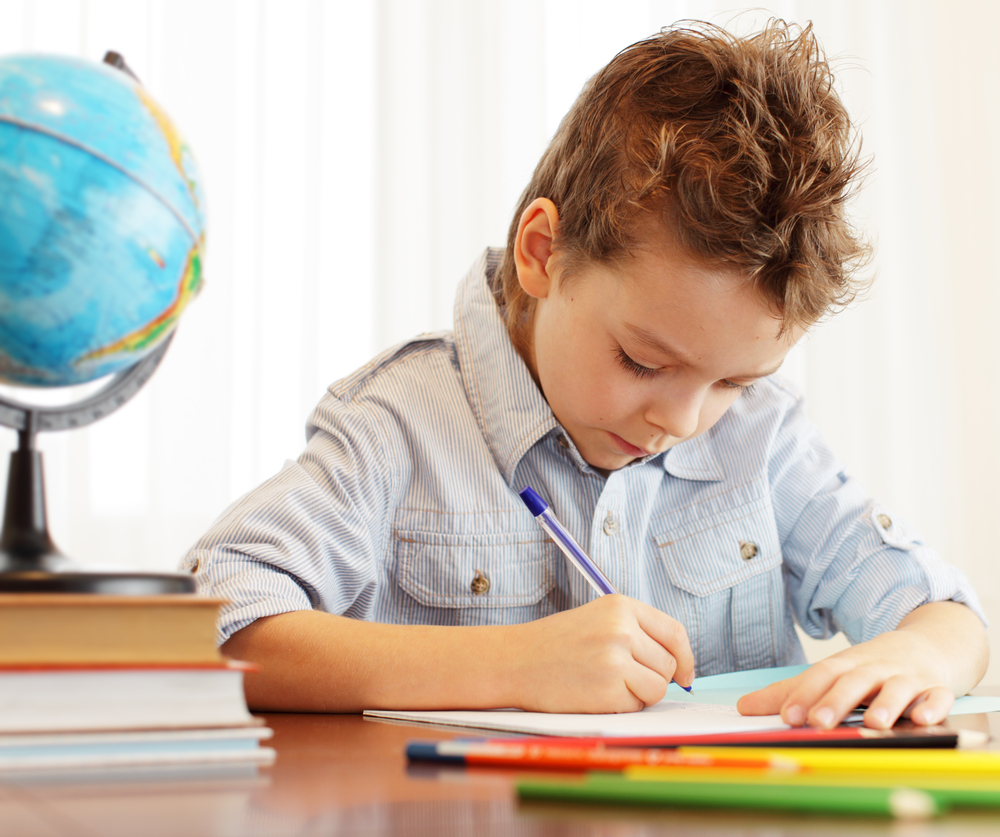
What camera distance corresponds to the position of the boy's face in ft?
2.48

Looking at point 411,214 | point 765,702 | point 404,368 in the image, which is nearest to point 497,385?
point 404,368

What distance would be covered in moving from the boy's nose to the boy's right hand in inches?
7.6

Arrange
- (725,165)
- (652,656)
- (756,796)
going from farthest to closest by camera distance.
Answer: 1. (725,165)
2. (652,656)
3. (756,796)

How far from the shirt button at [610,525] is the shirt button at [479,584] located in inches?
4.9

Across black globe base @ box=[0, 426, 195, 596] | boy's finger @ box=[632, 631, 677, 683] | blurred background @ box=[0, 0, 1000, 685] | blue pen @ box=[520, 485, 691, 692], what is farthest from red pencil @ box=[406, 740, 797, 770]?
blurred background @ box=[0, 0, 1000, 685]

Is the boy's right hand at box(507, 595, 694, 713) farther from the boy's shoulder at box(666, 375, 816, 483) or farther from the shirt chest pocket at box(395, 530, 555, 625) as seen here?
the boy's shoulder at box(666, 375, 816, 483)

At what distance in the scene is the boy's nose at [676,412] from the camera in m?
0.80

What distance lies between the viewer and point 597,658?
62 centimetres

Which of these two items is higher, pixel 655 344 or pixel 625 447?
pixel 655 344

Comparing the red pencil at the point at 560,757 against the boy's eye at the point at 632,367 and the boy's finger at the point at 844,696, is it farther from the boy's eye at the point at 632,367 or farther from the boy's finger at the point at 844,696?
the boy's eye at the point at 632,367

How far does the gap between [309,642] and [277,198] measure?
1264 millimetres

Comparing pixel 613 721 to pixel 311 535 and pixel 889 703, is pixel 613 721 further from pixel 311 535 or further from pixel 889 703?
pixel 311 535

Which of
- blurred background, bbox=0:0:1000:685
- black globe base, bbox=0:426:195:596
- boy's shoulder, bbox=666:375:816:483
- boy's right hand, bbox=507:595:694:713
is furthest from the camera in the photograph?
blurred background, bbox=0:0:1000:685

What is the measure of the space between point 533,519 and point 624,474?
4.3 inches
